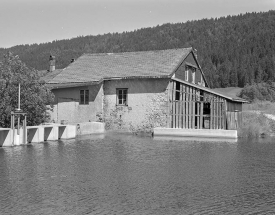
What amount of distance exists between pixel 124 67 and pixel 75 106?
501 cm

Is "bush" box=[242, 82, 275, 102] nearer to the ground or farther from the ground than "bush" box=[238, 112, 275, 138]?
farther from the ground

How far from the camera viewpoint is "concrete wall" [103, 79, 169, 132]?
34.8 m

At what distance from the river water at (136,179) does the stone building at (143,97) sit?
28.6 ft

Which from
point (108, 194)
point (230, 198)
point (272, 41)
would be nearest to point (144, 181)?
point (108, 194)

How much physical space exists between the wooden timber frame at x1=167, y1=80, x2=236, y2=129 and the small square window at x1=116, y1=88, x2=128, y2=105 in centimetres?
353

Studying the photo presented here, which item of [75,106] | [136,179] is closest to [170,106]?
[75,106]

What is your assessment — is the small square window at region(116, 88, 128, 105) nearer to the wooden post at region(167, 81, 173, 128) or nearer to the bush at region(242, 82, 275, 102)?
the wooden post at region(167, 81, 173, 128)

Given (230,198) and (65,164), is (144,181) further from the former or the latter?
(65,164)

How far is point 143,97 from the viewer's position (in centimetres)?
3522

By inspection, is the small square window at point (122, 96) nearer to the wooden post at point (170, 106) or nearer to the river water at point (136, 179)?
the wooden post at point (170, 106)

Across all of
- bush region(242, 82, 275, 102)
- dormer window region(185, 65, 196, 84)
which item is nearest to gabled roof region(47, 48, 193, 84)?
dormer window region(185, 65, 196, 84)

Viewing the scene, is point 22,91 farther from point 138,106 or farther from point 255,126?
point 255,126

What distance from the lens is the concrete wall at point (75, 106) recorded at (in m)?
36.5

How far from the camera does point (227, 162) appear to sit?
2017 cm
